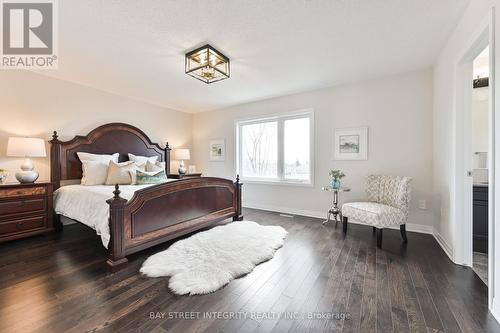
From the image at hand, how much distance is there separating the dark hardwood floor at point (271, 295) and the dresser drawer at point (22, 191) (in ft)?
2.22

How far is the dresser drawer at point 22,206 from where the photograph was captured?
269cm

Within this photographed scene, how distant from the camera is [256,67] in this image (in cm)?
310

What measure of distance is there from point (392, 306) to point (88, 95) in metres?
5.19

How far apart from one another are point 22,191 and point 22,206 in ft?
0.67

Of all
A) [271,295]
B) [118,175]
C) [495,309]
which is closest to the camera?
[495,309]

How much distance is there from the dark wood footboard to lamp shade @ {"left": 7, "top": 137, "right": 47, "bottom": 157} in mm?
1900

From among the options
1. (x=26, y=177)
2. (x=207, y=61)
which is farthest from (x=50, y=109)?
(x=207, y=61)

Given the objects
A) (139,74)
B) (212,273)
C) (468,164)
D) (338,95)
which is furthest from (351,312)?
(139,74)

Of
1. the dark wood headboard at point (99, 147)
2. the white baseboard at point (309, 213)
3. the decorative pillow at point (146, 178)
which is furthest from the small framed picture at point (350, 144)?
the dark wood headboard at point (99, 147)

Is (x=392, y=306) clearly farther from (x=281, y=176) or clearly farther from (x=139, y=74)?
(x=139, y=74)

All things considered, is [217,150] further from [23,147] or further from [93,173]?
[23,147]

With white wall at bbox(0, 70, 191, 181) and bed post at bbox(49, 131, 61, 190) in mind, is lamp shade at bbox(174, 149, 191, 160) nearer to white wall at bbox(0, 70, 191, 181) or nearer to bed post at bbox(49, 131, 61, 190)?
white wall at bbox(0, 70, 191, 181)

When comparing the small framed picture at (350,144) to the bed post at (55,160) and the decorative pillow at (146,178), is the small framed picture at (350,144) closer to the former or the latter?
the decorative pillow at (146,178)

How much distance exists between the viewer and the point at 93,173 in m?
3.45
